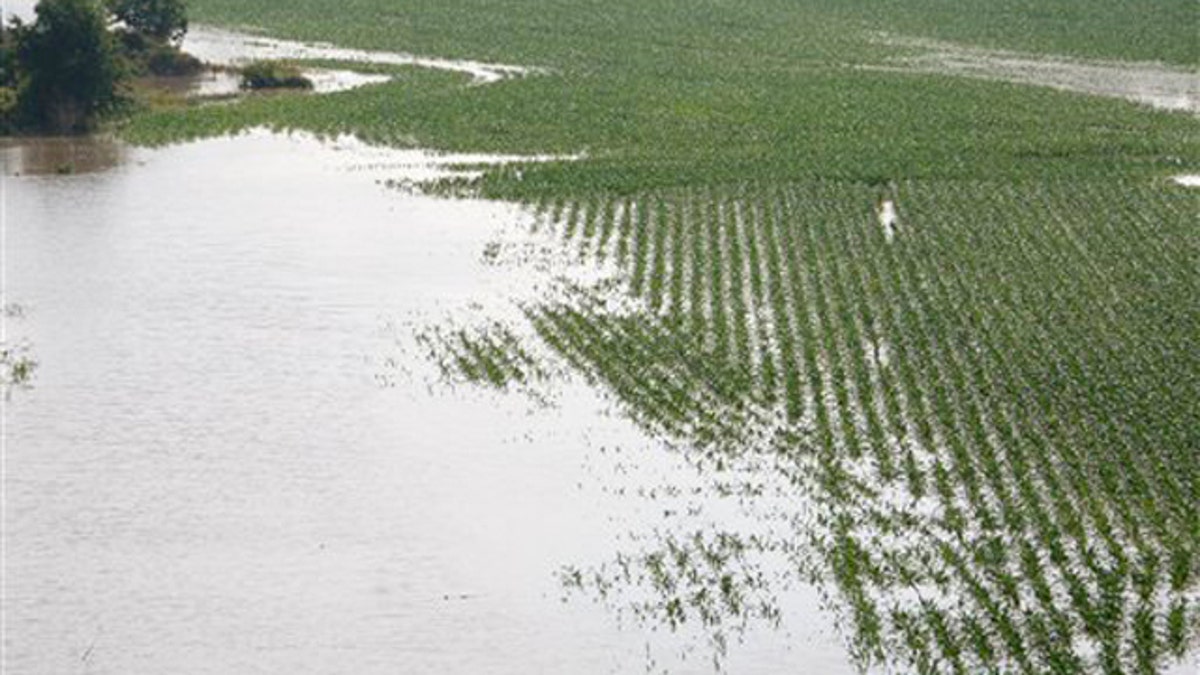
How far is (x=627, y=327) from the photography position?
29.7 m

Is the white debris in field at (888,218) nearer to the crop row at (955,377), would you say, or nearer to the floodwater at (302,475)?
the crop row at (955,377)

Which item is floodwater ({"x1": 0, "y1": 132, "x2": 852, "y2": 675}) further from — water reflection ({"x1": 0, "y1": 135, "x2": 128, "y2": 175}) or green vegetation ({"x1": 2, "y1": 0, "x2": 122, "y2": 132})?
green vegetation ({"x1": 2, "y1": 0, "x2": 122, "y2": 132})

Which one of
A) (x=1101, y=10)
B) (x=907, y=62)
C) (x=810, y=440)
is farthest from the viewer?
(x=1101, y=10)

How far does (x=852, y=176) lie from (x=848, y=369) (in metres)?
15.2

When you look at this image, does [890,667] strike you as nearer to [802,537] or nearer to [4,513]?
[802,537]

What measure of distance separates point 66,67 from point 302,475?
28.3 metres

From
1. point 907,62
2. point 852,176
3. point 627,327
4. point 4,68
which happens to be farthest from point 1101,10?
point 627,327

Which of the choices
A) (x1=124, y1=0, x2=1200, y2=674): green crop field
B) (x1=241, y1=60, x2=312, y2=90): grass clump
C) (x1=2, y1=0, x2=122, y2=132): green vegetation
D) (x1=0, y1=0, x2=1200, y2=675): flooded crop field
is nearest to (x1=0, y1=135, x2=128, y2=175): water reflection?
(x1=0, y1=0, x2=1200, y2=675): flooded crop field

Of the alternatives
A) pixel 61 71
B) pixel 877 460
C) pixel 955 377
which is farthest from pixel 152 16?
pixel 877 460

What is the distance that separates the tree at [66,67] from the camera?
4875 cm

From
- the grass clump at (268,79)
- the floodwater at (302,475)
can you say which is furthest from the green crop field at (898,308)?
the grass clump at (268,79)

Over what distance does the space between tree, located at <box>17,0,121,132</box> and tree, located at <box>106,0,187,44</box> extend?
12721 millimetres

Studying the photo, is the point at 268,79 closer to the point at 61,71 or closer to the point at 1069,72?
the point at 61,71

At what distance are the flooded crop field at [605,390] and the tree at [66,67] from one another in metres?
1.03
